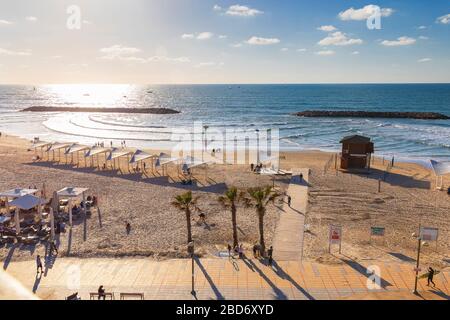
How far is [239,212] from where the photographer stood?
22906 millimetres

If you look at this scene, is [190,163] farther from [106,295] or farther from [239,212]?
[106,295]

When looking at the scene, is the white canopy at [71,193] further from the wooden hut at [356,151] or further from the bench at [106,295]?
the wooden hut at [356,151]

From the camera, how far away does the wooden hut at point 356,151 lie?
3369cm

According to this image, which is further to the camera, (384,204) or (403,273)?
(384,204)

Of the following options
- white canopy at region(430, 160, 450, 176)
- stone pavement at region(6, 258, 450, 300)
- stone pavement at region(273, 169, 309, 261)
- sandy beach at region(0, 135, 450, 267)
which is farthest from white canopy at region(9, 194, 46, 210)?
white canopy at region(430, 160, 450, 176)

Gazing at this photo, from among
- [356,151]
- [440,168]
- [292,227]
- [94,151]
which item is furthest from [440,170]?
[94,151]

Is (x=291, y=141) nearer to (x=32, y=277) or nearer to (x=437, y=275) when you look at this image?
(x=437, y=275)

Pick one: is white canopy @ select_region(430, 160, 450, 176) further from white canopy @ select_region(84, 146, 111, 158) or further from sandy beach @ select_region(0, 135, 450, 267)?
white canopy @ select_region(84, 146, 111, 158)

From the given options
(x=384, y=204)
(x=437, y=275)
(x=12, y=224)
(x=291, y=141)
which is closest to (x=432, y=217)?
(x=384, y=204)

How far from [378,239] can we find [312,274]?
5.55 m

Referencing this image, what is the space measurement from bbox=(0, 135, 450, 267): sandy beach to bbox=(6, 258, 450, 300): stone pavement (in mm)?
1004

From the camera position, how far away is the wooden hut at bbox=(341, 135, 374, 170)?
33.7 m

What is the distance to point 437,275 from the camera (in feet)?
49.5

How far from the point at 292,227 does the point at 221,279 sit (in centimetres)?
687
